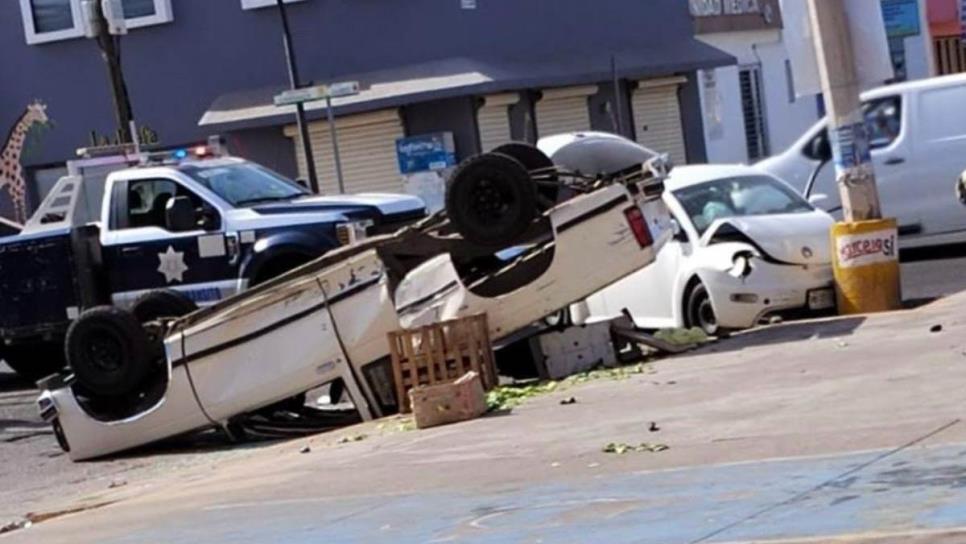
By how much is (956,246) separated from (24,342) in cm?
1009

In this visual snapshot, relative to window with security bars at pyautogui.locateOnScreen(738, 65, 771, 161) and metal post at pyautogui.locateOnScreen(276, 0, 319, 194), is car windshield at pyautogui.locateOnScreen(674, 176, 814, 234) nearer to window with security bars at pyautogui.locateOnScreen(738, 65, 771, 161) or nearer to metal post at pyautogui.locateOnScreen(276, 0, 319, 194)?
metal post at pyautogui.locateOnScreen(276, 0, 319, 194)

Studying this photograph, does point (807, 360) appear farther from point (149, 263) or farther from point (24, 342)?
point (24, 342)

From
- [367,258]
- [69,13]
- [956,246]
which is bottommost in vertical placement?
[956,246]

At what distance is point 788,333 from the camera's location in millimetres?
15648

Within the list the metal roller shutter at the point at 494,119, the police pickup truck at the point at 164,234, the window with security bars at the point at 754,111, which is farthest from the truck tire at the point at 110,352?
the window with security bars at the point at 754,111

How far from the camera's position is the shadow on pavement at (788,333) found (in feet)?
49.9

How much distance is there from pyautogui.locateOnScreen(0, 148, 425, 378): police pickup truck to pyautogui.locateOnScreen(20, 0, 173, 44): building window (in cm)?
1101

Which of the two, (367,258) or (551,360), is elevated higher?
(367,258)

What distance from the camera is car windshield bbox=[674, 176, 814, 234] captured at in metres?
17.3

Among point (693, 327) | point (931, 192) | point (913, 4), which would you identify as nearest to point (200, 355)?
point (693, 327)

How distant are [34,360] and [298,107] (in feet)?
19.6

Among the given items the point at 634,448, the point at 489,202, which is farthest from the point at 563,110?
the point at 634,448

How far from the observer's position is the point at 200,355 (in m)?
15.1

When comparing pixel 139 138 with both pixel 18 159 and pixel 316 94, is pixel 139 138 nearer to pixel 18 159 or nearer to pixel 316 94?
pixel 18 159
